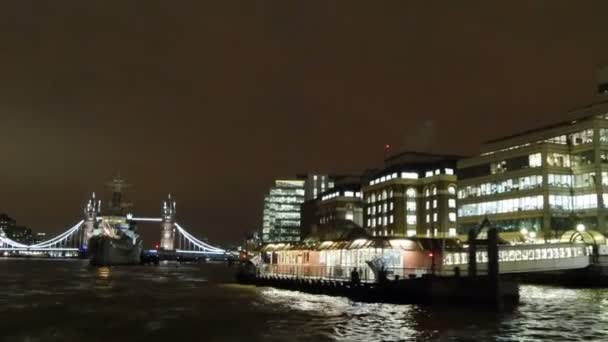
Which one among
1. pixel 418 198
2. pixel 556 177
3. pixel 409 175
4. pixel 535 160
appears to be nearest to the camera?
pixel 556 177

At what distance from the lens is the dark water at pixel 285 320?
131 ft

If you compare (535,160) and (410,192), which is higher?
(535,160)

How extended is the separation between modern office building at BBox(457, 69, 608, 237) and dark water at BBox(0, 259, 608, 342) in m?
49.8

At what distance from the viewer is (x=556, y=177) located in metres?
120

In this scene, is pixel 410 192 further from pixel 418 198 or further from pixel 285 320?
pixel 285 320

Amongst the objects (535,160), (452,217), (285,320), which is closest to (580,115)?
(535,160)

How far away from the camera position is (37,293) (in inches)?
3051

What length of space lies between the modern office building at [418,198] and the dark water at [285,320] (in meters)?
106

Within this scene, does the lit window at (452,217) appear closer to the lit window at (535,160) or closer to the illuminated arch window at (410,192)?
the illuminated arch window at (410,192)

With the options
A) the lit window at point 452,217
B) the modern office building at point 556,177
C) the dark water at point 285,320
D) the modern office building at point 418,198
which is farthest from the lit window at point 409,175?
the dark water at point 285,320

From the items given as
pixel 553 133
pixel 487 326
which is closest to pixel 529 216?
pixel 553 133

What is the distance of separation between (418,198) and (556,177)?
226 ft

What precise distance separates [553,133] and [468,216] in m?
28.0

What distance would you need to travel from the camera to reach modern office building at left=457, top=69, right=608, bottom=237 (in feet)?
377
